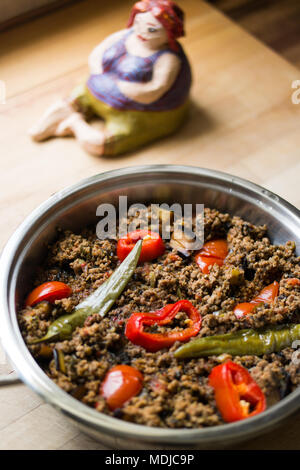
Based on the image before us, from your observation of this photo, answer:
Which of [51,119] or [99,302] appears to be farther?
[51,119]

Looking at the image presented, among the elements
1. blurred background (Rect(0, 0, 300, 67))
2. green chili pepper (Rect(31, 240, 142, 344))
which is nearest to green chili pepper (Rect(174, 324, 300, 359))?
green chili pepper (Rect(31, 240, 142, 344))

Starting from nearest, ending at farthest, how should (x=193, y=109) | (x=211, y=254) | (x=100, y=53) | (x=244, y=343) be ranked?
(x=244, y=343)
(x=211, y=254)
(x=100, y=53)
(x=193, y=109)

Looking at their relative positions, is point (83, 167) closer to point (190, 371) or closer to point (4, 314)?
point (4, 314)

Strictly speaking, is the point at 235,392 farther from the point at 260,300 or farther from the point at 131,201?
the point at 131,201

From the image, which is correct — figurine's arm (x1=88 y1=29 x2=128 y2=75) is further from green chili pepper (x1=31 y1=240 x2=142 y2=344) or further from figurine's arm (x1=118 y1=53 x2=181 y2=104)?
green chili pepper (x1=31 y1=240 x2=142 y2=344)

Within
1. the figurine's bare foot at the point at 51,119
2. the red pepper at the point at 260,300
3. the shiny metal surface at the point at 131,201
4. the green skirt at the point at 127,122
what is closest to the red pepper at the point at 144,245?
the shiny metal surface at the point at 131,201

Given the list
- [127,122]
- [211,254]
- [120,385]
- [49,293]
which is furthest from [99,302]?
[127,122]
